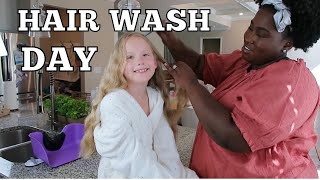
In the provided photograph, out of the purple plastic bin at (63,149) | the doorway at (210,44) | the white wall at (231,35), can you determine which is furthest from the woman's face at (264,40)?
the doorway at (210,44)

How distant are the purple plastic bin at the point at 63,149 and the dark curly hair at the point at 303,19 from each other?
903 mm

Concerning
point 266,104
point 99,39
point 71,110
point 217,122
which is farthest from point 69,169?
point 99,39

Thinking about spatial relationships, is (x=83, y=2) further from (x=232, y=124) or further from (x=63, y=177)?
(x=232, y=124)

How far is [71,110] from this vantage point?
5.08ft

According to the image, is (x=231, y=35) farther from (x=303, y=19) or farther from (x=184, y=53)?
(x=303, y=19)

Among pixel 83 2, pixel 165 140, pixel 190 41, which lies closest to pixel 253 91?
pixel 165 140

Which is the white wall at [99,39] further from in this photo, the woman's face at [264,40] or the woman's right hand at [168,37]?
the woman's face at [264,40]

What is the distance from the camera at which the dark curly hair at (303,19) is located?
693mm

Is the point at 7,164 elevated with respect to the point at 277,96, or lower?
lower

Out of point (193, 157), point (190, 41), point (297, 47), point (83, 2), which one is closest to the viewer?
point (297, 47)

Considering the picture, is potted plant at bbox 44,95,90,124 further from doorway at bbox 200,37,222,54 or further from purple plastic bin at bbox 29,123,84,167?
doorway at bbox 200,37,222,54

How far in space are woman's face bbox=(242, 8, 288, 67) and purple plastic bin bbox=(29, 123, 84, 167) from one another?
0.79m

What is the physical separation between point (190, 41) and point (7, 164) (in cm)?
745

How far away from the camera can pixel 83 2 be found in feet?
13.5
